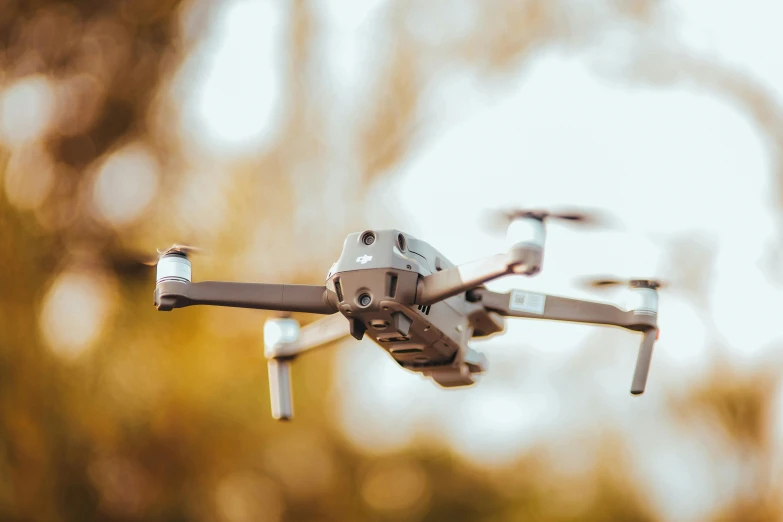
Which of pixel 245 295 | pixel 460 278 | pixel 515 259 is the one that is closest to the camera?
pixel 515 259

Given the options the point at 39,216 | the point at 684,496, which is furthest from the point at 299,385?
the point at 684,496

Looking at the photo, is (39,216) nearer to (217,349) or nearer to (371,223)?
(217,349)

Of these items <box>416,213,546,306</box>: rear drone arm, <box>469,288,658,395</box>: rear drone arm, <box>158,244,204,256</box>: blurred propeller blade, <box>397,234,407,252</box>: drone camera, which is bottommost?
<box>469,288,658,395</box>: rear drone arm

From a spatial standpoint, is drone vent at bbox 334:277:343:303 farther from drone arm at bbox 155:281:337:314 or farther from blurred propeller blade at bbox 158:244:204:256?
blurred propeller blade at bbox 158:244:204:256

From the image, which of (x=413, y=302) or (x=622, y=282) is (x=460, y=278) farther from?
(x=622, y=282)

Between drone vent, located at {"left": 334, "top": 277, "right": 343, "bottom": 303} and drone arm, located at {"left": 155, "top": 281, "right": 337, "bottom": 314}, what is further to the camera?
drone arm, located at {"left": 155, "top": 281, "right": 337, "bottom": 314}

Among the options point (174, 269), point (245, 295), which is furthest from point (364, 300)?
point (174, 269)

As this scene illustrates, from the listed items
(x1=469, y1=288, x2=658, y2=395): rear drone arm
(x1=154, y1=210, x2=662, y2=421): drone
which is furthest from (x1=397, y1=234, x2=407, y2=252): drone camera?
(x1=469, y1=288, x2=658, y2=395): rear drone arm
